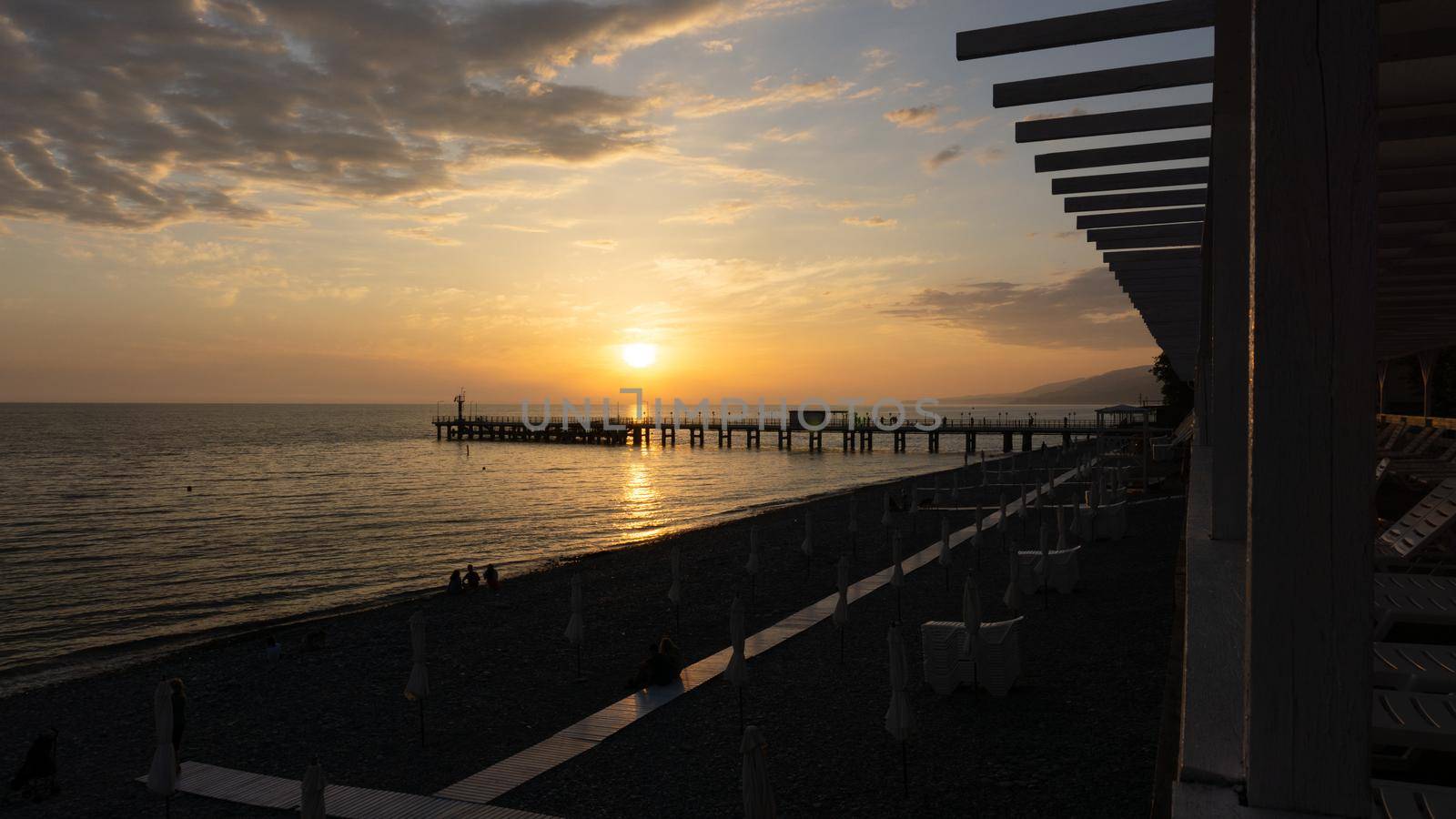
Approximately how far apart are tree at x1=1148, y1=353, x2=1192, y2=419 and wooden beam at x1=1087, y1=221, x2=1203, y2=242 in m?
44.9

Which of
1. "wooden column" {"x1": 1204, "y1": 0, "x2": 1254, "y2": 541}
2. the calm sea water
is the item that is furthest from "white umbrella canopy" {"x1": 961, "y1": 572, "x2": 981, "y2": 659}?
the calm sea water

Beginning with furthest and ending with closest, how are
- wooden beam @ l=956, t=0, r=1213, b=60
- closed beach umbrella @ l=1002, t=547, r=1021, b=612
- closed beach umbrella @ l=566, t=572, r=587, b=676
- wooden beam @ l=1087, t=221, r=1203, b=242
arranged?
closed beach umbrella @ l=566, t=572, r=587, b=676
closed beach umbrella @ l=1002, t=547, r=1021, b=612
wooden beam @ l=1087, t=221, r=1203, b=242
wooden beam @ l=956, t=0, r=1213, b=60

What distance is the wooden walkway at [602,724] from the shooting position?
25.3 ft

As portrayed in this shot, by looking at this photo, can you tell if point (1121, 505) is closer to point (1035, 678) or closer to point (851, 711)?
point (1035, 678)

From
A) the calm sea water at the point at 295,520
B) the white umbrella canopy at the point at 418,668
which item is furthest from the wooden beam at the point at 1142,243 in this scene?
the calm sea water at the point at 295,520

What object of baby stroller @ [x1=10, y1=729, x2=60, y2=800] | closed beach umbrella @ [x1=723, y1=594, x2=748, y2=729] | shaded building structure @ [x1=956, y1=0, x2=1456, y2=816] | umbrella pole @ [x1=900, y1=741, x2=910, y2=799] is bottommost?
baby stroller @ [x1=10, y1=729, x2=60, y2=800]

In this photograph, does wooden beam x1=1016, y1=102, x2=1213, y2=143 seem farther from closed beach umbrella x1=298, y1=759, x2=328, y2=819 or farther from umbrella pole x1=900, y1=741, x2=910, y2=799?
closed beach umbrella x1=298, y1=759, x2=328, y2=819

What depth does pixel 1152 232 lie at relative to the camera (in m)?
7.82

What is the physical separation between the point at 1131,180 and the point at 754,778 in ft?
16.0

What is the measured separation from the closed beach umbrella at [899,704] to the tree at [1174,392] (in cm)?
4722

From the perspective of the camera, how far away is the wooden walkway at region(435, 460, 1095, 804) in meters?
7.72

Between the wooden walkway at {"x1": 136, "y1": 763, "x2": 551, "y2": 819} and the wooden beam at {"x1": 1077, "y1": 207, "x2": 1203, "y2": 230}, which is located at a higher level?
the wooden beam at {"x1": 1077, "y1": 207, "x2": 1203, "y2": 230}

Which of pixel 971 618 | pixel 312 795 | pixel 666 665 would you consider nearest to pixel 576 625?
pixel 666 665

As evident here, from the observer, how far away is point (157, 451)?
280 feet
